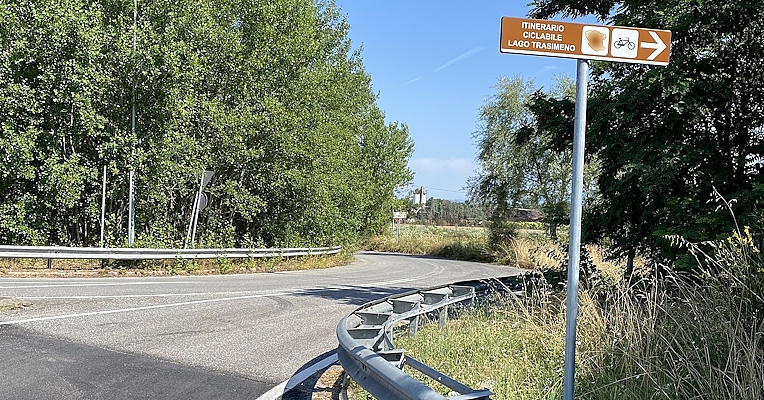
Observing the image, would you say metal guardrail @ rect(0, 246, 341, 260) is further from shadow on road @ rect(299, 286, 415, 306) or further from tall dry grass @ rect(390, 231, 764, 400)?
tall dry grass @ rect(390, 231, 764, 400)

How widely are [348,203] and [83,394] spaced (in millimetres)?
22471

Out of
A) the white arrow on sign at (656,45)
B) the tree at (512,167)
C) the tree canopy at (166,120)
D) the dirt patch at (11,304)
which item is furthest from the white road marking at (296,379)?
the tree at (512,167)

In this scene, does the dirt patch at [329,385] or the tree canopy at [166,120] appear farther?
the tree canopy at [166,120]

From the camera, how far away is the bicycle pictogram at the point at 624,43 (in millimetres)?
3709

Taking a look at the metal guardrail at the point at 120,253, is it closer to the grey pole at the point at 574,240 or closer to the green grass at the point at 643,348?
the green grass at the point at 643,348

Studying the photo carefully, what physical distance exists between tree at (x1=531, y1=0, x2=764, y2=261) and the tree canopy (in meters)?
13.1

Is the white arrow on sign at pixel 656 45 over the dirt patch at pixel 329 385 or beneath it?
over

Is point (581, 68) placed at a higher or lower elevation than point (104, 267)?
higher

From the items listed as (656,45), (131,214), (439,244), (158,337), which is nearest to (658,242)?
(656,45)

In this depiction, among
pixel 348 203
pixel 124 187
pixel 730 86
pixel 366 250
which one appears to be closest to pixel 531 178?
pixel 348 203

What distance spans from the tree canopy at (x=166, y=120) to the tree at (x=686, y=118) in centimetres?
1312

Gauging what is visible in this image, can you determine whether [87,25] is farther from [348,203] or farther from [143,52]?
[348,203]

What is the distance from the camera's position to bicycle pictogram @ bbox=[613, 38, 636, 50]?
12.2 feet

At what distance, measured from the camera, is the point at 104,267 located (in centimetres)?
1761
